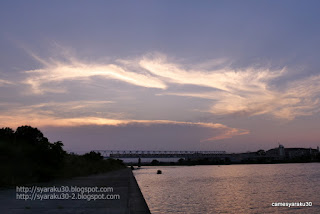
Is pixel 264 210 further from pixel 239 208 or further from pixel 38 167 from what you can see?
pixel 38 167

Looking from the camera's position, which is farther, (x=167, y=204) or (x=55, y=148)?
(x=55, y=148)

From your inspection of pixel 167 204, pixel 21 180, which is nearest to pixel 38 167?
pixel 21 180

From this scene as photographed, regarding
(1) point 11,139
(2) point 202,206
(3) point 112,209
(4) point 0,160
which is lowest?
(2) point 202,206

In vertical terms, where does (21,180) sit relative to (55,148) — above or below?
below

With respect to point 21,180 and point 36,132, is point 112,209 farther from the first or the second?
point 36,132

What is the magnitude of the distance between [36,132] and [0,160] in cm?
906

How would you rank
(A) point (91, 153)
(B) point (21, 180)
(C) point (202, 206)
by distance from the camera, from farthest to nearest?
(A) point (91, 153)
(B) point (21, 180)
(C) point (202, 206)

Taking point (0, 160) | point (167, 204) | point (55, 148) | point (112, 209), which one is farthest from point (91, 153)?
point (112, 209)

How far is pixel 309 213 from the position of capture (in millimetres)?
22938

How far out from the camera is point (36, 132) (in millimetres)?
42312

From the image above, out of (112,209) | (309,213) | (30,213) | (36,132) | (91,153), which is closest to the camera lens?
(30,213)

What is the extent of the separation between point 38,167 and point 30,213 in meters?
25.4

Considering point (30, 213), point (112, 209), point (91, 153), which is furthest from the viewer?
point (91, 153)

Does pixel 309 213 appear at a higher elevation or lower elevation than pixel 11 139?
lower
